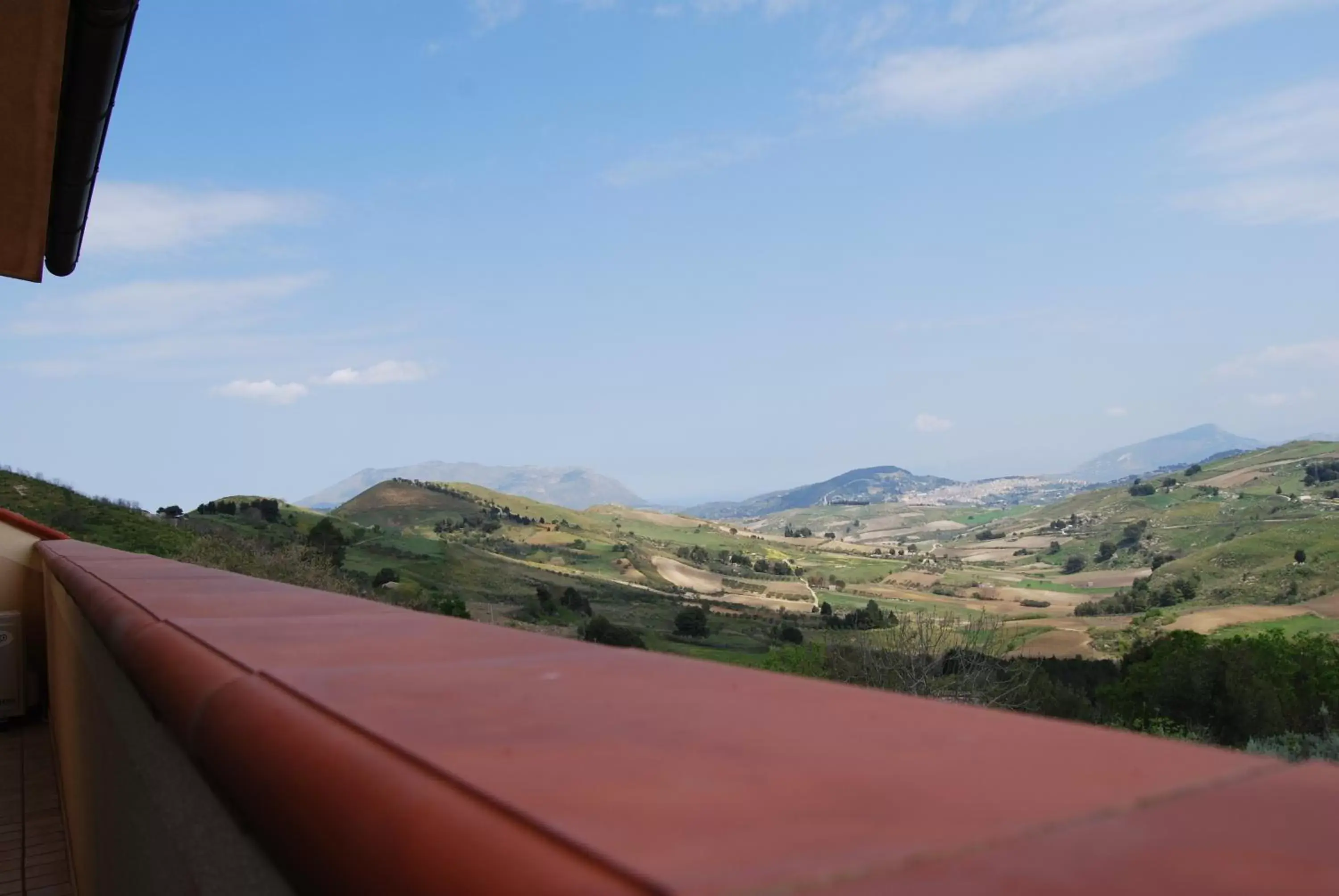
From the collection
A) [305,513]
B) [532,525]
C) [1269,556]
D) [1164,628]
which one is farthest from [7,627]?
[532,525]

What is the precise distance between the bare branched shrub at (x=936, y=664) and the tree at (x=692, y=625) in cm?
1887

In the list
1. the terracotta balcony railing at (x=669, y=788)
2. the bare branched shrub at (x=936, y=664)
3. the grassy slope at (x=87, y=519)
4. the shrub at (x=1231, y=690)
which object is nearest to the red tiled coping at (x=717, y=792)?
the terracotta balcony railing at (x=669, y=788)

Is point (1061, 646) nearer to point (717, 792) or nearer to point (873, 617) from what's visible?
point (873, 617)

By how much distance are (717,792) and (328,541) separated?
46.4 m

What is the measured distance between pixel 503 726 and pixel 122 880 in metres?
1.73

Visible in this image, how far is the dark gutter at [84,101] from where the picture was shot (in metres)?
4.55

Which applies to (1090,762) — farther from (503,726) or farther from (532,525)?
(532,525)

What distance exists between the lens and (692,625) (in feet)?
157

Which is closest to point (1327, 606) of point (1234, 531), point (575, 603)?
point (1234, 531)

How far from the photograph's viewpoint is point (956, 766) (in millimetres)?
624

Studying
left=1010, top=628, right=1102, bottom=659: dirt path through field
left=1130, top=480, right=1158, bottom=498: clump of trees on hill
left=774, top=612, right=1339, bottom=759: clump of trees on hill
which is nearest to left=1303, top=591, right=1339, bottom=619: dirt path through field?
left=1010, top=628, right=1102, bottom=659: dirt path through field

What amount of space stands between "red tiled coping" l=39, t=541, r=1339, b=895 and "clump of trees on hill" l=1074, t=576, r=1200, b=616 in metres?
63.3

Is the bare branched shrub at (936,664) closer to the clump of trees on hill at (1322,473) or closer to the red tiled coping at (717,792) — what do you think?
the red tiled coping at (717,792)

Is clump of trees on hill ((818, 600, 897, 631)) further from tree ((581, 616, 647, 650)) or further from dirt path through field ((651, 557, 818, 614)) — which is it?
tree ((581, 616, 647, 650))
